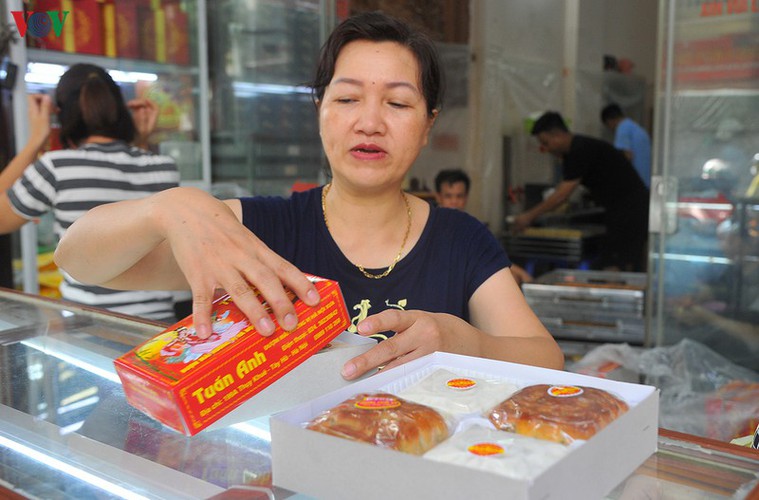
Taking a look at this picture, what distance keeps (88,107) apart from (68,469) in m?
1.73

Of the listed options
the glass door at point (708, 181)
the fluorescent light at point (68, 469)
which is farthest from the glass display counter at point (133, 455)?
the glass door at point (708, 181)

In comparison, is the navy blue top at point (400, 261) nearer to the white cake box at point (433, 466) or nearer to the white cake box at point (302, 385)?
the white cake box at point (302, 385)

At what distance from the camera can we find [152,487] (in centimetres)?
70

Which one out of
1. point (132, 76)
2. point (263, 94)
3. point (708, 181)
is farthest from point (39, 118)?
point (708, 181)

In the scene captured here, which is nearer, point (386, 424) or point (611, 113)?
point (386, 424)

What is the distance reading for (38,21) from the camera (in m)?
2.54

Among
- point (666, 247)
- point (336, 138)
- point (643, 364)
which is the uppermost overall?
point (336, 138)

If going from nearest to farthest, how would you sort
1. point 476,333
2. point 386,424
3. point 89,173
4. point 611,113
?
point 386,424
point 476,333
point 89,173
point 611,113

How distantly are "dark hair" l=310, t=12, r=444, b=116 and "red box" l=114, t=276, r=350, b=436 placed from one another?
2.26 ft

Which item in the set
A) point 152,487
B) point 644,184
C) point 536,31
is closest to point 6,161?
point 152,487

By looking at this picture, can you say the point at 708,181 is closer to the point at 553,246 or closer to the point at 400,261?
the point at 400,261

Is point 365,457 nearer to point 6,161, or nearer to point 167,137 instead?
point 6,161

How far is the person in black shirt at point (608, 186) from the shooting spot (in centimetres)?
509

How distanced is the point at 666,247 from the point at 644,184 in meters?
2.20
